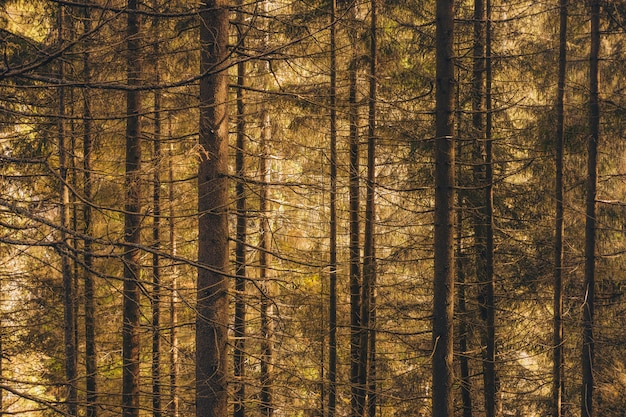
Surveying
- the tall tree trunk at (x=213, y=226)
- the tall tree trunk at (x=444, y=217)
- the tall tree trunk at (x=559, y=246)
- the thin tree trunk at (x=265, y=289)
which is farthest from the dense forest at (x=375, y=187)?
the tall tree trunk at (x=213, y=226)

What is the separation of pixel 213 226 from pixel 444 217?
11.1 feet

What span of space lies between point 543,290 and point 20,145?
1168 cm

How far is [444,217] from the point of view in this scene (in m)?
8.90

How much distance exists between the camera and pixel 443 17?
895 centimetres

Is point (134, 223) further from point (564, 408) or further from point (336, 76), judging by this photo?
point (564, 408)

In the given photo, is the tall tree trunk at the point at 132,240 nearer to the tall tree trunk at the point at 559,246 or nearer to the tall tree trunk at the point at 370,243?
the tall tree trunk at the point at 370,243

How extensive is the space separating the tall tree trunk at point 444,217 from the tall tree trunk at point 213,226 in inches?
128

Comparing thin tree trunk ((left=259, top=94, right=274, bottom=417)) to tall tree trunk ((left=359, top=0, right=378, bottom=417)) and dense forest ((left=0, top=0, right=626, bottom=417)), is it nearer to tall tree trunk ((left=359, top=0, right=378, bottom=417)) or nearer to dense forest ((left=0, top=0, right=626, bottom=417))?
dense forest ((left=0, top=0, right=626, bottom=417))

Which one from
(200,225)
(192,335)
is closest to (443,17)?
(200,225)

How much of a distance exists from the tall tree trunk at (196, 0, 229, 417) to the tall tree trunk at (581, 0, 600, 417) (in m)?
7.44

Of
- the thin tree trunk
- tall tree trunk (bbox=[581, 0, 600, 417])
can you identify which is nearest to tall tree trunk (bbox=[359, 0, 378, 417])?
the thin tree trunk

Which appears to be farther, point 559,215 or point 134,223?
point 559,215

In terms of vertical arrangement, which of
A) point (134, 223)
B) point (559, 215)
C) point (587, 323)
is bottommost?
point (587, 323)

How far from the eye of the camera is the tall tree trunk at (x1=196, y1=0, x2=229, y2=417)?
22.5 ft
